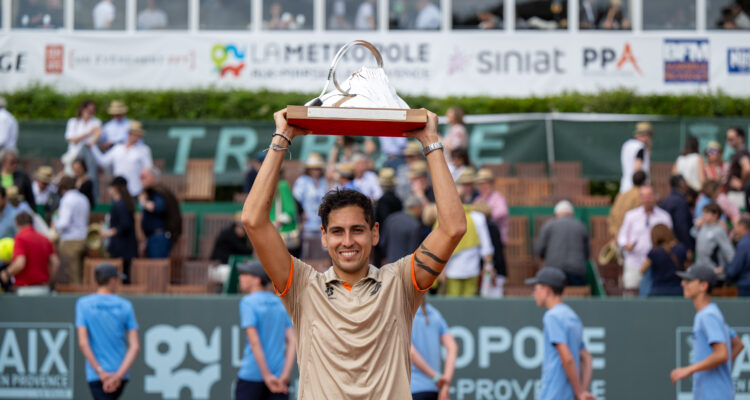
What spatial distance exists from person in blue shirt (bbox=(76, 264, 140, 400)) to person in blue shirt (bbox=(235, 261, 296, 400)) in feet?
3.52

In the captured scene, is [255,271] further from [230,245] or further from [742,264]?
[742,264]

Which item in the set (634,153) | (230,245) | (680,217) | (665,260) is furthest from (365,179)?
(665,260)

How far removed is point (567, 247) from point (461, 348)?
2.14m

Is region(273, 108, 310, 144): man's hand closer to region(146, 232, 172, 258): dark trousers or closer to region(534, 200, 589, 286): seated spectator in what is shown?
region(534, 200, 589, 286): seated spectator

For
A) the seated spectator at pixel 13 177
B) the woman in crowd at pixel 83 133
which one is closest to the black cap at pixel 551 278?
the seated spectator at pixel 13 177

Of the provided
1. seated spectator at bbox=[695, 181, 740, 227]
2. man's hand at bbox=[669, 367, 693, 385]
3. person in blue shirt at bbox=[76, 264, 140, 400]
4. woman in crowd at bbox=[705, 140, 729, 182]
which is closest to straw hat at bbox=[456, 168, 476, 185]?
seated spectator at bbox=[695, 181, 740, 227]

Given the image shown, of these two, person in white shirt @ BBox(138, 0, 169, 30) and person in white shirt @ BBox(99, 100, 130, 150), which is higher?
person in white shirt @ BBox(138, 0, 169, 30)

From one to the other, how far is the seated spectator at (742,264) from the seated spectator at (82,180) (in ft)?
28.9

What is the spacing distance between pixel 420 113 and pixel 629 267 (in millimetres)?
10025

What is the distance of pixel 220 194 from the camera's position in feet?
66.5

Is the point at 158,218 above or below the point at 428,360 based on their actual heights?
above

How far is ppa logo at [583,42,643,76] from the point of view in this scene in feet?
70.2

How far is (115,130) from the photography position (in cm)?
1789

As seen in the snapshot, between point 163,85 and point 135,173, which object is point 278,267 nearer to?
point 135,173
